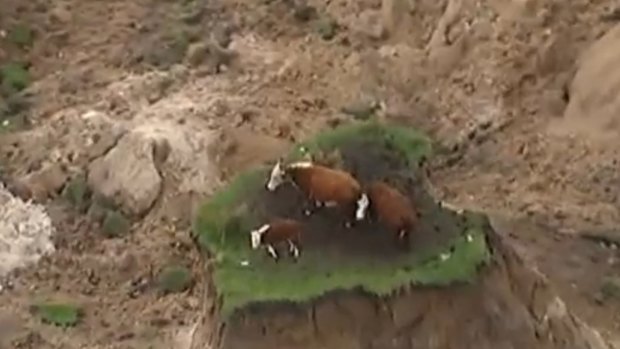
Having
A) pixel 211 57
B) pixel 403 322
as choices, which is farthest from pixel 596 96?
pixel 403 322

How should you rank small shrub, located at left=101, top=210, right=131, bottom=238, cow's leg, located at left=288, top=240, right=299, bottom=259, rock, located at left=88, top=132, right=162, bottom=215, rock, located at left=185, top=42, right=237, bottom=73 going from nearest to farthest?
cow's leg, located at left=288, top=240, right=299, bottom=259 < small shrub, located at left=101, top=210, right=131, bottom=238 < rock, located at left=88, top=132, right=162, bottom=215 < rock, located at left=185, top=42, right=237, bottom=73

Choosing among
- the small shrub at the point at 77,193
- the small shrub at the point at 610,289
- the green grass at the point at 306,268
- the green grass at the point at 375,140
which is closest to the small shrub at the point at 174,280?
the small shrub at the point at 77,193

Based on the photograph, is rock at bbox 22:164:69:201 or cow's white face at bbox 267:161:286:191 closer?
cow's white face at bbox 267:161:286:191

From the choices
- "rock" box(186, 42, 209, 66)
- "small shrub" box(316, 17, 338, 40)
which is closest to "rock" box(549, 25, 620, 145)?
"small shrub" box(316, 17, 338, 40)

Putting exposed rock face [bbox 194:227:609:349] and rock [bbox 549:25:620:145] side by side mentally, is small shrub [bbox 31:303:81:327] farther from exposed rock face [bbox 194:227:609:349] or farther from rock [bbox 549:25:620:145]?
rock [bbox 549:25:620:145]

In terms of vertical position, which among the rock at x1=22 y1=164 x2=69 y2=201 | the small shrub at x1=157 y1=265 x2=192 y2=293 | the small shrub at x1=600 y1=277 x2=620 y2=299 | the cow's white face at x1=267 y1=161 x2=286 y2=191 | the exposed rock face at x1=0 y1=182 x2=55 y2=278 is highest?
the cow's white face at x1=267 y1=161 x2=286 y2=191

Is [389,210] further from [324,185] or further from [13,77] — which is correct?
[13,77]

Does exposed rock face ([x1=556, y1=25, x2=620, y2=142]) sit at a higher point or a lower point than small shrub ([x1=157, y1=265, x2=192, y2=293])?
higher

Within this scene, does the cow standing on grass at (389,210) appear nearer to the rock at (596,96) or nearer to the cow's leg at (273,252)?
the cow's leg at (273,252)
